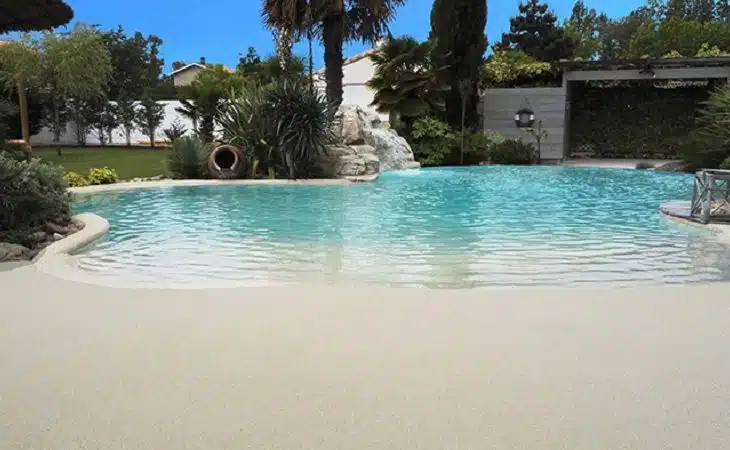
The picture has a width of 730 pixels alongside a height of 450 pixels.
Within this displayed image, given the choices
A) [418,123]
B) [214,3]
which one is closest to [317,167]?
[418,123]

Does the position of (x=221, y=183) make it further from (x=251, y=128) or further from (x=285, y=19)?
(x=285, y=19)

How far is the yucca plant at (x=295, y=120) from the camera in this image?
45.5ft

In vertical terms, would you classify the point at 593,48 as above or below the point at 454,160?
above

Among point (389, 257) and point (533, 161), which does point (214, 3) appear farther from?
point (389, 257)

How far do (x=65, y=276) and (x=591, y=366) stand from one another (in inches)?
155

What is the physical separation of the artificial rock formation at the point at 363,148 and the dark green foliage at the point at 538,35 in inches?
1178

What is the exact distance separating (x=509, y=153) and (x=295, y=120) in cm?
901

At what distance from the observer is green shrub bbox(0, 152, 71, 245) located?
613 centimetres

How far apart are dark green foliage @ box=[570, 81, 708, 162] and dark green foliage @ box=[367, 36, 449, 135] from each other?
5.67 metres

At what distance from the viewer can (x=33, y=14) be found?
8.00 meters

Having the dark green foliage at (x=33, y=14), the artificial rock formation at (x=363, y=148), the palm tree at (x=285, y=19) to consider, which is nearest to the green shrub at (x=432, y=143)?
the artificial rock formation at (x=363, y=148)

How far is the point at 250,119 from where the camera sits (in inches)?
566

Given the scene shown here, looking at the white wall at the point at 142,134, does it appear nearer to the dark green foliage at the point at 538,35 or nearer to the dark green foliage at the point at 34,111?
the dark green foliage at the point at 34,111

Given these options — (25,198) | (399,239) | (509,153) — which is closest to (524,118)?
(509,153)
